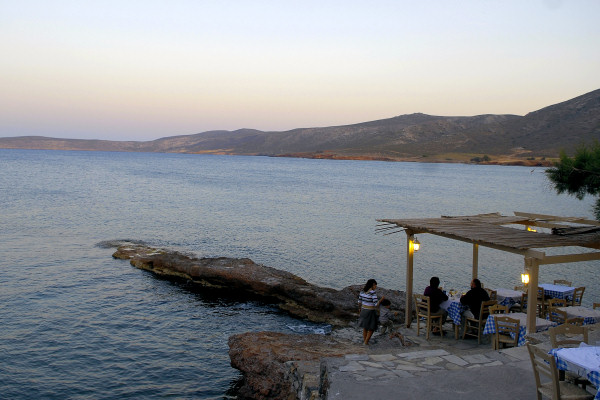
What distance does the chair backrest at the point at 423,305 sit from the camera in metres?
11.2

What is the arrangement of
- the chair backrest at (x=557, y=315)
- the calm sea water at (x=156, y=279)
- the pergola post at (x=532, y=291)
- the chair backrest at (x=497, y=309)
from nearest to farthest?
the pergola post at (x=532, y=291), the chair backrest at (x=497, y=309), the chair backrest at (x=557, y=315), the calm sea water at (x=156, y=279)

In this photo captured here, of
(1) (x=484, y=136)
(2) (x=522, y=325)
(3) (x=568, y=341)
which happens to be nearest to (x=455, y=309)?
(2) (x=522, y=325)

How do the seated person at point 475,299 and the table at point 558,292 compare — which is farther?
the table at point 558,292

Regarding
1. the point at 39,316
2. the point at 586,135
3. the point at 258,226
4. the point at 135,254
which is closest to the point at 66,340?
the point at 39,316

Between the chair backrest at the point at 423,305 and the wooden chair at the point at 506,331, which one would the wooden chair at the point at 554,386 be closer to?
the wooden chair at the point at 506,331

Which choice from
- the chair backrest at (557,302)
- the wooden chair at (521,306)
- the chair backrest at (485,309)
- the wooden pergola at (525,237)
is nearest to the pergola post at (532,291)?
the wooden pergola at (525,237)

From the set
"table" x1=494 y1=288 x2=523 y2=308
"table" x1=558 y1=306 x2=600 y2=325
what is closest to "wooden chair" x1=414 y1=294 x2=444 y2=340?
"table" x1=494 y1=288 x2=523 y2=308

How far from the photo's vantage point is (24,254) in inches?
898

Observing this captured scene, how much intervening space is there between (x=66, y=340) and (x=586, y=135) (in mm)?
115529

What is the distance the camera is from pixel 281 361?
10141 millimetres

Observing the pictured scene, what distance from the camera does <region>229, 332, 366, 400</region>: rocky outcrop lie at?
870 cm

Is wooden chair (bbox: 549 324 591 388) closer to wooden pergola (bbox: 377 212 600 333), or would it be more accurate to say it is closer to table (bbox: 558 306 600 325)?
wooden pergola (bbox: 377 212 600 333)

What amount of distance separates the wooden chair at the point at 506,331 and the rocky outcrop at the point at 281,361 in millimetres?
2832

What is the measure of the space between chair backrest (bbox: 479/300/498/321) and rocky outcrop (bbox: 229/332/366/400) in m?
2.73
